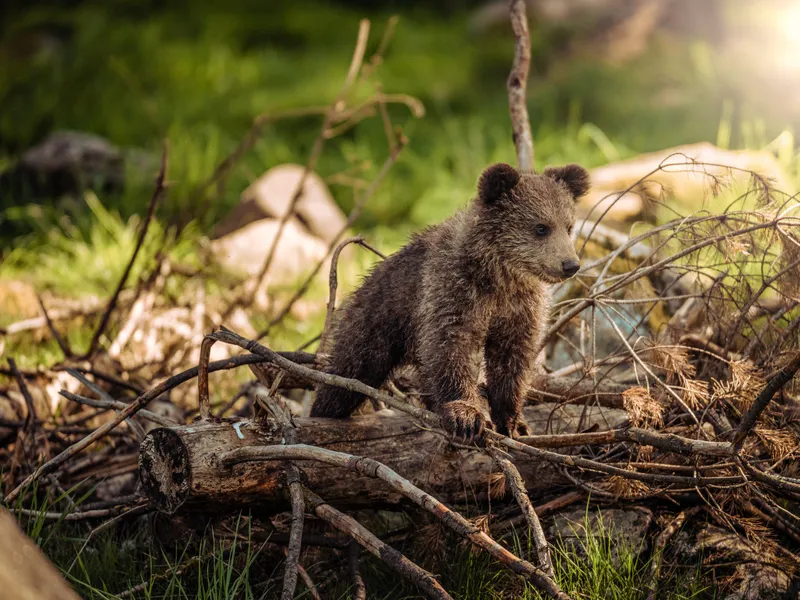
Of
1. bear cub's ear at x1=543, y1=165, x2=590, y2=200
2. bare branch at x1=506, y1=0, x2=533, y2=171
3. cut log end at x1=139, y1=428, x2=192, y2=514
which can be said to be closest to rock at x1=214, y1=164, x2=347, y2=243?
bare branch at x1=506, y1=0, x2=533, y2=171

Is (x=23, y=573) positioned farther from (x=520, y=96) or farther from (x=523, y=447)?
(x=520, y=96)

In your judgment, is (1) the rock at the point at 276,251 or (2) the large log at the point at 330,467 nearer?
(2) the large log at the point at 330,467

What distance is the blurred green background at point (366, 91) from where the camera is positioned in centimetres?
834

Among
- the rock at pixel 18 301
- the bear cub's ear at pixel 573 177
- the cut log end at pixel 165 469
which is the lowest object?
the cut log end at pixel 165 469

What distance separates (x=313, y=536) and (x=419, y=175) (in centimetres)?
588

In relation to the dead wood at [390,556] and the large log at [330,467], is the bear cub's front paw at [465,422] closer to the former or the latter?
the large log at [330,467]

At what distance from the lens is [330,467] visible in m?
3.20

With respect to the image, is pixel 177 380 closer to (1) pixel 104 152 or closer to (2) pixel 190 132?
(1) pixel 104 152

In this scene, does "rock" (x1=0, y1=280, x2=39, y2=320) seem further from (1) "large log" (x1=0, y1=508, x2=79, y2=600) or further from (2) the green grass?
(1) "large log" (x1=0, y1=508, x2=79, y2=600)

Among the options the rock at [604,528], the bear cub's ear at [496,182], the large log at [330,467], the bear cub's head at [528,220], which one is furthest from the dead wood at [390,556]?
the bear cub's ear at [496,182]

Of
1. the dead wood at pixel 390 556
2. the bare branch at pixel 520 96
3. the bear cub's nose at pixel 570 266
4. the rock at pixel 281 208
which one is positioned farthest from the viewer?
the rock at pixel 281 208

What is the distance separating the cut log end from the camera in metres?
2.95

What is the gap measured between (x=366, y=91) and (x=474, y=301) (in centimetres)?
734

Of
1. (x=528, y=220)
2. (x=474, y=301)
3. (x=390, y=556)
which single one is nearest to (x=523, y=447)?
(x=390, y=556)
